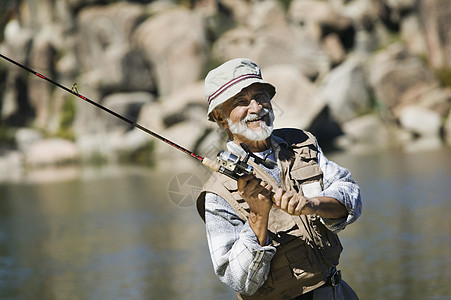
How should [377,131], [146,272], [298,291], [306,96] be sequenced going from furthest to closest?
[377,131] < [306,96] < [146,272] < [298,291]

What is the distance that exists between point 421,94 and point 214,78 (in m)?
21.8

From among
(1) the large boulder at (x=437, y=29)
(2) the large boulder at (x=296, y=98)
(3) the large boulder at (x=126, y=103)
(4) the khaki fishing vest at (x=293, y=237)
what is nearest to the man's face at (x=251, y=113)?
(4) the khaki fishing vest at (x=293, y=237)

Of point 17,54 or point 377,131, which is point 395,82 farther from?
point 17,54

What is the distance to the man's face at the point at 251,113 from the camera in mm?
2625

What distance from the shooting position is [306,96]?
20516mm

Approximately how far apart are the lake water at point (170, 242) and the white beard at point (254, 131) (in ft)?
0.77

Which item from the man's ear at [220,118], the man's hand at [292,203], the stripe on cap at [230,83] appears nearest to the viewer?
the man's hand at [292,203]

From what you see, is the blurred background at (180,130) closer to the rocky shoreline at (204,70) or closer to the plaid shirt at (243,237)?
the rocky shoreline at (204,70)

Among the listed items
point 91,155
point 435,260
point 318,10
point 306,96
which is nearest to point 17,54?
point 91,155

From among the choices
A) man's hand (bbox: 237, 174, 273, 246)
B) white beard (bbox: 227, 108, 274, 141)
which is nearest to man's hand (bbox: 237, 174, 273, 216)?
man's hand (bbox: 237, 174, 273, 246)

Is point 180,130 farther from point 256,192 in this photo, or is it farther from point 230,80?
point 256,192

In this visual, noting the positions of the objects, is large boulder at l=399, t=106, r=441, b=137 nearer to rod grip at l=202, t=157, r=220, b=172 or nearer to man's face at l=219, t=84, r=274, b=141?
man's face at l=219, t=84, r=274, b=141

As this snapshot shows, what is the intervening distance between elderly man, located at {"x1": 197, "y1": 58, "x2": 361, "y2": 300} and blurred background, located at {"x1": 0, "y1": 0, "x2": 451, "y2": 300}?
0.60ft

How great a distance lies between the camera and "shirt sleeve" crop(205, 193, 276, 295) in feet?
7.97
